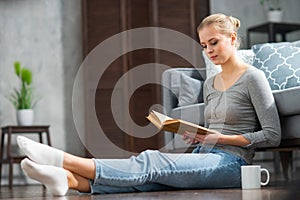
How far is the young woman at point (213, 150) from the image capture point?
7.23ft

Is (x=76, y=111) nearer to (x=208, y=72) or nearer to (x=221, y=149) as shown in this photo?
(x=208, y=72)

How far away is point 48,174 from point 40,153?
0.09 m

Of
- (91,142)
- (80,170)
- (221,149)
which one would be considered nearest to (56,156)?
(80,170)

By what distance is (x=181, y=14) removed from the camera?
203 inches

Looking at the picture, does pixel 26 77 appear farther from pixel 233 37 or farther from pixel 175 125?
pixel 175 125

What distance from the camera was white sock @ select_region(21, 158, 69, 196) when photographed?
2.07m

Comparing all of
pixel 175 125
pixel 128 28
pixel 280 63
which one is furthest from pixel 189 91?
pixel 128 28

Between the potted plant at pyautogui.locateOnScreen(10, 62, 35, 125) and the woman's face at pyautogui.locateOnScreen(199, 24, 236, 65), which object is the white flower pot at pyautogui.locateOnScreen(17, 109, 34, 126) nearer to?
the potted plant at pyautogui.locateOnScreen(10, 62, 35, 125)

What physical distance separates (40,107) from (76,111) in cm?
30

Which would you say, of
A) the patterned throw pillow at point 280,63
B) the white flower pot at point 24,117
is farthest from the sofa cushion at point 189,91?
the white flower pot at point 24,117

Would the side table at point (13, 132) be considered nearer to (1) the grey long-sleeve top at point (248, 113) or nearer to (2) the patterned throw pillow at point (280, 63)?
(2) the patterned throw pillow at point (280, 63)

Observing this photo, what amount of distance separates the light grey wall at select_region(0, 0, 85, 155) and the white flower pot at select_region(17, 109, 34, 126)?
347 millimetres

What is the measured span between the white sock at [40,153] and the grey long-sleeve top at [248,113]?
676 millimetres

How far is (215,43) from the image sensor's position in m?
2.49
